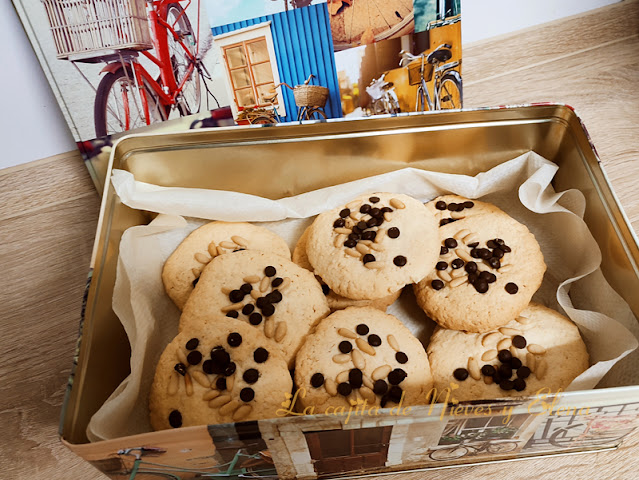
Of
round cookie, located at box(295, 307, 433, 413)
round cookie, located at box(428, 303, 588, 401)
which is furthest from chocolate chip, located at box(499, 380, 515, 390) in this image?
round cookie, located at box(295, 307, 433, 413)

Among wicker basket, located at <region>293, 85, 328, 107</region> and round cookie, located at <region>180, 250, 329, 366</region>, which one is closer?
round cookie, located at <region>180, 250, 329, 366</region>

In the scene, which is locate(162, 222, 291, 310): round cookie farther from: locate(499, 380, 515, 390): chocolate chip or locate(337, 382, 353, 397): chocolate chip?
locate(499, 380, 515, 390): chocolate chip

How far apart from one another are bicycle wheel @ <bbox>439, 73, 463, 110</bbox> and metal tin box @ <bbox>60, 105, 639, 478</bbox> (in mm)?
196

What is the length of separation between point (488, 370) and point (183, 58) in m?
0.80

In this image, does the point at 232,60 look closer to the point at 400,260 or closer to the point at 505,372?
the point at 400,260

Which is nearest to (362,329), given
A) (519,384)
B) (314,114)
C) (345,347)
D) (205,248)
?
(345,347)

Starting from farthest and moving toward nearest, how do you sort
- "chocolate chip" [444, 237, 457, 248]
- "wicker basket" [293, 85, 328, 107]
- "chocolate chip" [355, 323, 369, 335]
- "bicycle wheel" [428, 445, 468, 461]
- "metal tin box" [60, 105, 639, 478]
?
"wicker basket" [293, 85, 328, 107], "chocolate chip" [444, 237, 457, 248], "chocolate chip" [355, 323, 369, 335], "bicycle wheel" [428, 445, 468, 461], "metal tin box" [60, 105, 639, 478]

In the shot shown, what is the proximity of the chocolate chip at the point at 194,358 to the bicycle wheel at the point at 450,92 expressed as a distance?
2.47ft

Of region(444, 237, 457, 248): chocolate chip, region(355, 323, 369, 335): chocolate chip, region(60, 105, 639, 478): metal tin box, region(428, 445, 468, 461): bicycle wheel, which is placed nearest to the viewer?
region(60, 105, 639, 478): metal tin box

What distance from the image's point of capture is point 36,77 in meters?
0.93

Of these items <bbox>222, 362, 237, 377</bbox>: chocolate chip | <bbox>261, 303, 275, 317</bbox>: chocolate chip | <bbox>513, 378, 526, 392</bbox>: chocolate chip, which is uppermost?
<bbox>261, 303, 275, 317</bbox>: chocolate chip

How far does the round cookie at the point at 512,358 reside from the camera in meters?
0.74

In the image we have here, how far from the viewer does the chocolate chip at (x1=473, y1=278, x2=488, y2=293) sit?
80 cm

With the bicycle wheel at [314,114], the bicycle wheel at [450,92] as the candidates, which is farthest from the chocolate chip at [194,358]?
the bicycle wheel at [450,92]
